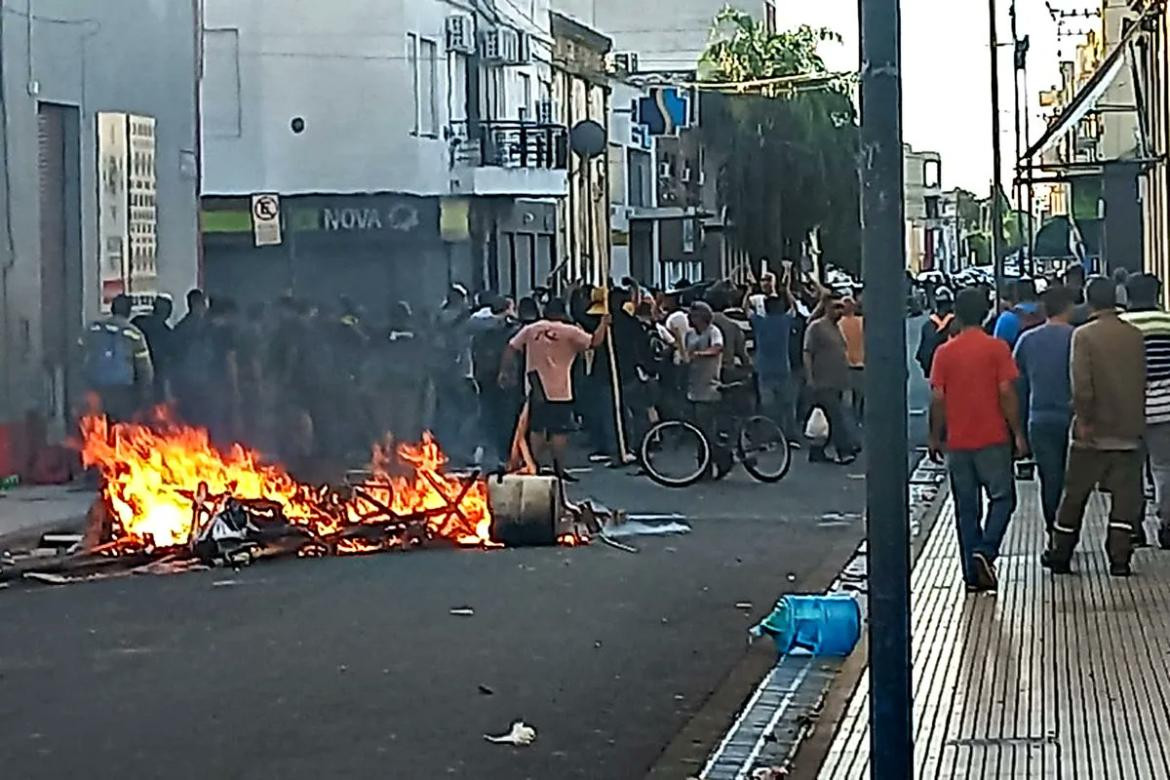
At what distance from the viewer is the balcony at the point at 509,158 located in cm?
4655

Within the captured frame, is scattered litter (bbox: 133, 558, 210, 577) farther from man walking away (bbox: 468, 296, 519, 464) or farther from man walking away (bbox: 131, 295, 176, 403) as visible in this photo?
man walking away (bbox: 131, 295, 176, 403)

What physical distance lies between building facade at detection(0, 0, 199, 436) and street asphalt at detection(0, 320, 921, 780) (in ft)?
25.1

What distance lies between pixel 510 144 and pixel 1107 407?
3525 cm

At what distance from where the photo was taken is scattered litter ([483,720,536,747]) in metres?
9.91

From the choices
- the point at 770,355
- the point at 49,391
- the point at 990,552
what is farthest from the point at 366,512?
the point at 770,355

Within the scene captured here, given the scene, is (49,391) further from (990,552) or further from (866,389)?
(866,389)

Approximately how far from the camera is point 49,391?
23.1 metres

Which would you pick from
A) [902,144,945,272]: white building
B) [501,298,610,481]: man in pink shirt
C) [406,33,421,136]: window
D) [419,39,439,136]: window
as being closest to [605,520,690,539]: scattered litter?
[501,298,610,481]: man in pink shirt

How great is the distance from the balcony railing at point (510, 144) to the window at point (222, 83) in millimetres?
4829

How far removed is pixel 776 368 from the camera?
84.2 ft

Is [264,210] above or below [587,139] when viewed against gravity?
below

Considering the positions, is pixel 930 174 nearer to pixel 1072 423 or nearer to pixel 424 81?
pixel 424 81

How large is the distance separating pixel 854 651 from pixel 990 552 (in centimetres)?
212

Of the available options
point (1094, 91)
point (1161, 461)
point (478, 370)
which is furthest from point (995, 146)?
point (1161, 461)
